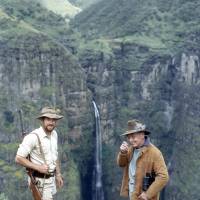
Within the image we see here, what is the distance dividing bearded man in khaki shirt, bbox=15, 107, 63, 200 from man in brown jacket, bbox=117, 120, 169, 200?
Answer: 44.3 inches

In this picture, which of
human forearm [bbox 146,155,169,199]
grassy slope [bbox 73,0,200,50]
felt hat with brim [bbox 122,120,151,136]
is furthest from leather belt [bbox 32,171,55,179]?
grassy slope [bbox 73,0,200,50]

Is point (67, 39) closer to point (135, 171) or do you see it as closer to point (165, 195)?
point (165, 195)

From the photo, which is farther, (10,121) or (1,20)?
(1,20)

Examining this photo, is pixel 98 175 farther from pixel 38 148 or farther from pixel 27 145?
pixel 27 145

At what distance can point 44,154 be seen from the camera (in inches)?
322

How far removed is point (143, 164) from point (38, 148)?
5.37ft

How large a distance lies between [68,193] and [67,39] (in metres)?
18.0

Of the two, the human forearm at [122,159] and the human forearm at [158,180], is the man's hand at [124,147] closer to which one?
the human forearm at [122,159]

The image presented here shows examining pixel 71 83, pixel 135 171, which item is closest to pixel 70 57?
Answer: pixel 71 83

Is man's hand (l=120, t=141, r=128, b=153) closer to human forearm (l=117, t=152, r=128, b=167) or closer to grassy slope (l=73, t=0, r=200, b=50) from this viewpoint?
human forearm (l=117, t=152, r=128, b=167)

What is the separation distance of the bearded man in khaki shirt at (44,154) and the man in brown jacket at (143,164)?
3.70 feet

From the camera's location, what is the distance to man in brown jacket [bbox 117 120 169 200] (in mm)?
7504

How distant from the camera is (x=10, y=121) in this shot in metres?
39.1

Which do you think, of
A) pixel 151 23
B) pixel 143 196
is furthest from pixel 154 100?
pixel 143 196
